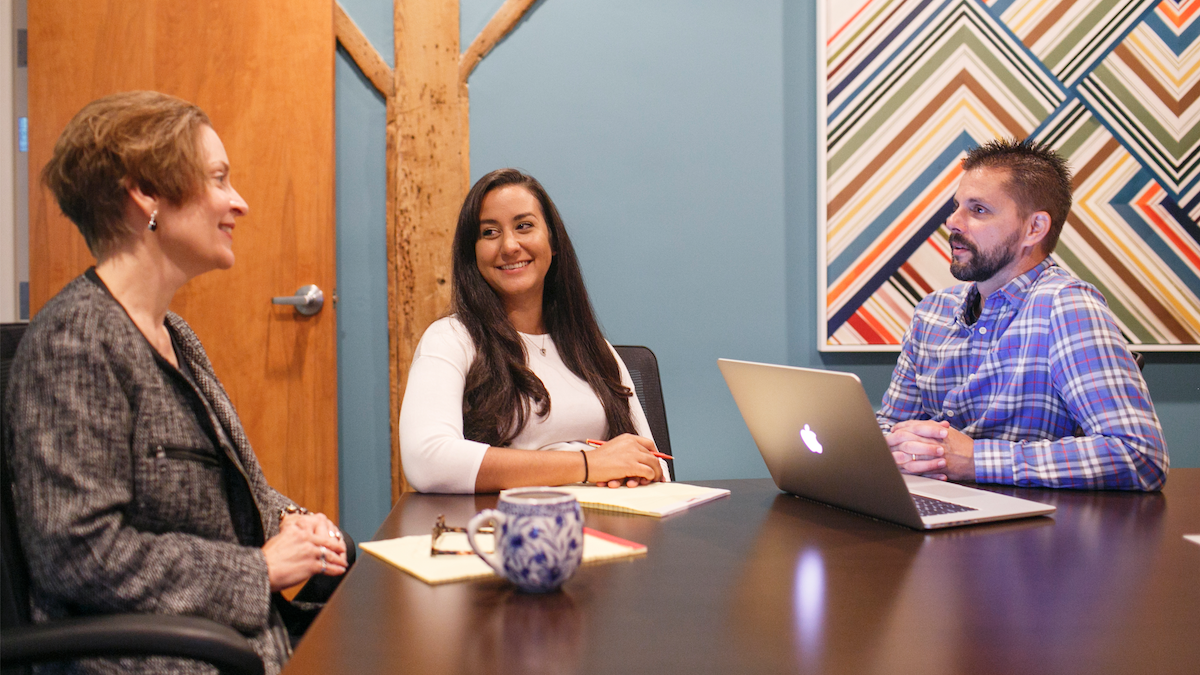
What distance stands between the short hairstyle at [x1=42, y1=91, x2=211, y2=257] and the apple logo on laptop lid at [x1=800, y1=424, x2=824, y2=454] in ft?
3.05

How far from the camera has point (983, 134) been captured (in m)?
2.78

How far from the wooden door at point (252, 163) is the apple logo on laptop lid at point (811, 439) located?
169 cm

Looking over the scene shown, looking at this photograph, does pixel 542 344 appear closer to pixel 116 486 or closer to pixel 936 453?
pixel 936 453

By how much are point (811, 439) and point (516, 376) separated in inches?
29.1

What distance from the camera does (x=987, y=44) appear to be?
2781mm

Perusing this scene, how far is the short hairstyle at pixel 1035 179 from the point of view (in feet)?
6.46

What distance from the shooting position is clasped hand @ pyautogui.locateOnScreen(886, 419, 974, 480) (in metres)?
1.55

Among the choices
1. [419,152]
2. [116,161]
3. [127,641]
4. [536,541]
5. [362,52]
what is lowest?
[127,641]

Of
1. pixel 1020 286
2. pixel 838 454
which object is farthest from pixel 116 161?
pixel 1020 286

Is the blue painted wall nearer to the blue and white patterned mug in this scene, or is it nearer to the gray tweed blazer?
the gray tweed blazer

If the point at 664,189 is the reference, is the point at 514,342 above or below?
below

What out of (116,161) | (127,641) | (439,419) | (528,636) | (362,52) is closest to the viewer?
(528,636)

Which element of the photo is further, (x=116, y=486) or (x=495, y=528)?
(x=116, y=486)

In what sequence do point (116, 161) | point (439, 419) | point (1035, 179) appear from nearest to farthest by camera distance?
point (116, 161) < point (439, 419) < point (1035, 179)
